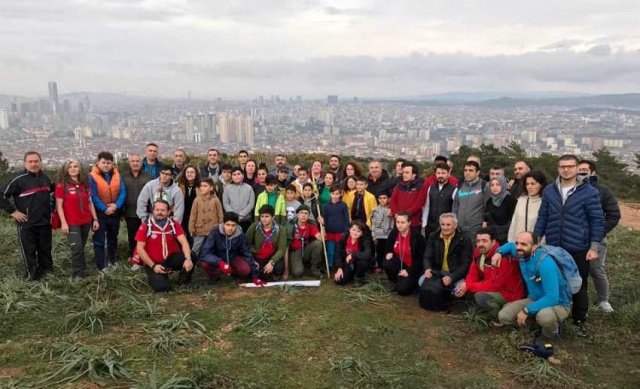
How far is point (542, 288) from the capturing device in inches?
181

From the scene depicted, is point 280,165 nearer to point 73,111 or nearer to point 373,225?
point 373,225

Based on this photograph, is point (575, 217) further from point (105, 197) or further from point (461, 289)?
point (105, 197)

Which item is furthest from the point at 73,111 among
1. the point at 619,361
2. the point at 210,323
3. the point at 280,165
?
the point at 619,361

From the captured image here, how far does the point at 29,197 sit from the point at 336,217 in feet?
13.8

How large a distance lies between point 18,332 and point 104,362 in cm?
150

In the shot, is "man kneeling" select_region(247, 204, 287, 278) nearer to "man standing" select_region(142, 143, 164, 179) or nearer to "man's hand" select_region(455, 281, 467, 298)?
"man standing" select_region(142, 143, 164, 179)

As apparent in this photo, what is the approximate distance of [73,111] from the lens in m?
44.3

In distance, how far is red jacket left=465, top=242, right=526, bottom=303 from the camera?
16.4 feet

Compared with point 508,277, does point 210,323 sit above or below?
below

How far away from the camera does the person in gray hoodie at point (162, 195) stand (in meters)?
6.57

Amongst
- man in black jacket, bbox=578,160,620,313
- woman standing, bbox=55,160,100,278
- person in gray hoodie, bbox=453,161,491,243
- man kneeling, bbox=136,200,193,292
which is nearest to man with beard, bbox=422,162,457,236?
person in gray hoodie, bbox=453,161,491,243

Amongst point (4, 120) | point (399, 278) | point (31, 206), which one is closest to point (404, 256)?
point (399, 278)

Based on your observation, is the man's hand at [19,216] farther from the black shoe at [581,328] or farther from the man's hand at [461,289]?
the black shoe at [581,328]

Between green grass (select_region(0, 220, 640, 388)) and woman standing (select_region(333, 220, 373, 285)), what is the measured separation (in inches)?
11.6
